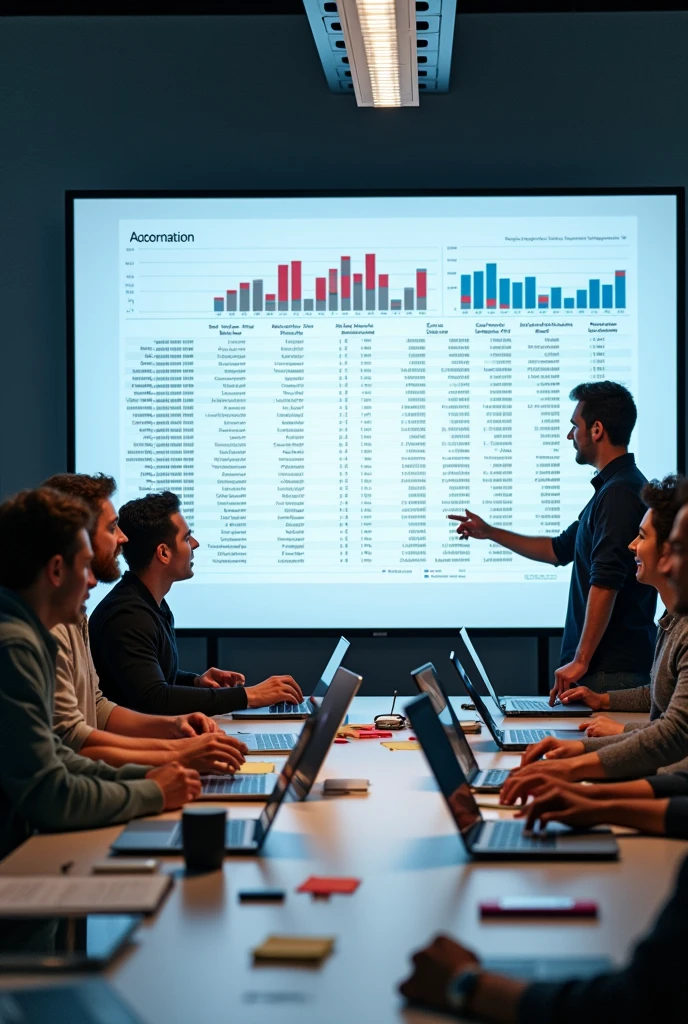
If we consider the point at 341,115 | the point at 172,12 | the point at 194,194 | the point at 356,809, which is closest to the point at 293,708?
the point at 356,809

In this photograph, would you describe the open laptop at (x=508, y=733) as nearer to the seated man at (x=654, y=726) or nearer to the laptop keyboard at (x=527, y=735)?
the laptop keyboard at (x=527, y=735)

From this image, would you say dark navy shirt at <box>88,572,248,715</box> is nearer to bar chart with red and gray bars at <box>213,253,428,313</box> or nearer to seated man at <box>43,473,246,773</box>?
seated man at <box>43,473,246,773</box>

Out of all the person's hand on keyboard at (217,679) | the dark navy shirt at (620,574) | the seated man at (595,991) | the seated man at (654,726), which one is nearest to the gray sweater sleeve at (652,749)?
the seated man at (654,726)

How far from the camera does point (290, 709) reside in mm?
3500

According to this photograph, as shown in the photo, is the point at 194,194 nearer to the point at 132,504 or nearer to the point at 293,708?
the point at 132,504

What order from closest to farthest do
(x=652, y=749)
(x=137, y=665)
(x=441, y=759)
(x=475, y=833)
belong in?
(x=441, y=759), (x=475, y=833), (x=652, y=749), (x=137, y=665)

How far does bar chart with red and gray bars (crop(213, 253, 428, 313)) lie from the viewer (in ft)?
15.6

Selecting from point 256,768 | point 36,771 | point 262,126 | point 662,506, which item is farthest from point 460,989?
point 262,126

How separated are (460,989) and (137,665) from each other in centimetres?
211

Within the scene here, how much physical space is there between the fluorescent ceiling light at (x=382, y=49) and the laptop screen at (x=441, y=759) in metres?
2.43

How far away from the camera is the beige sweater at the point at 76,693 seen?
2.59 meters

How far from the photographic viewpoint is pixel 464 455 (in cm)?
475

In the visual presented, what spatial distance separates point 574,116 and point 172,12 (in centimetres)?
174

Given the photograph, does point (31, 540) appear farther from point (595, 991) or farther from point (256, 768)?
point (595, 991)
